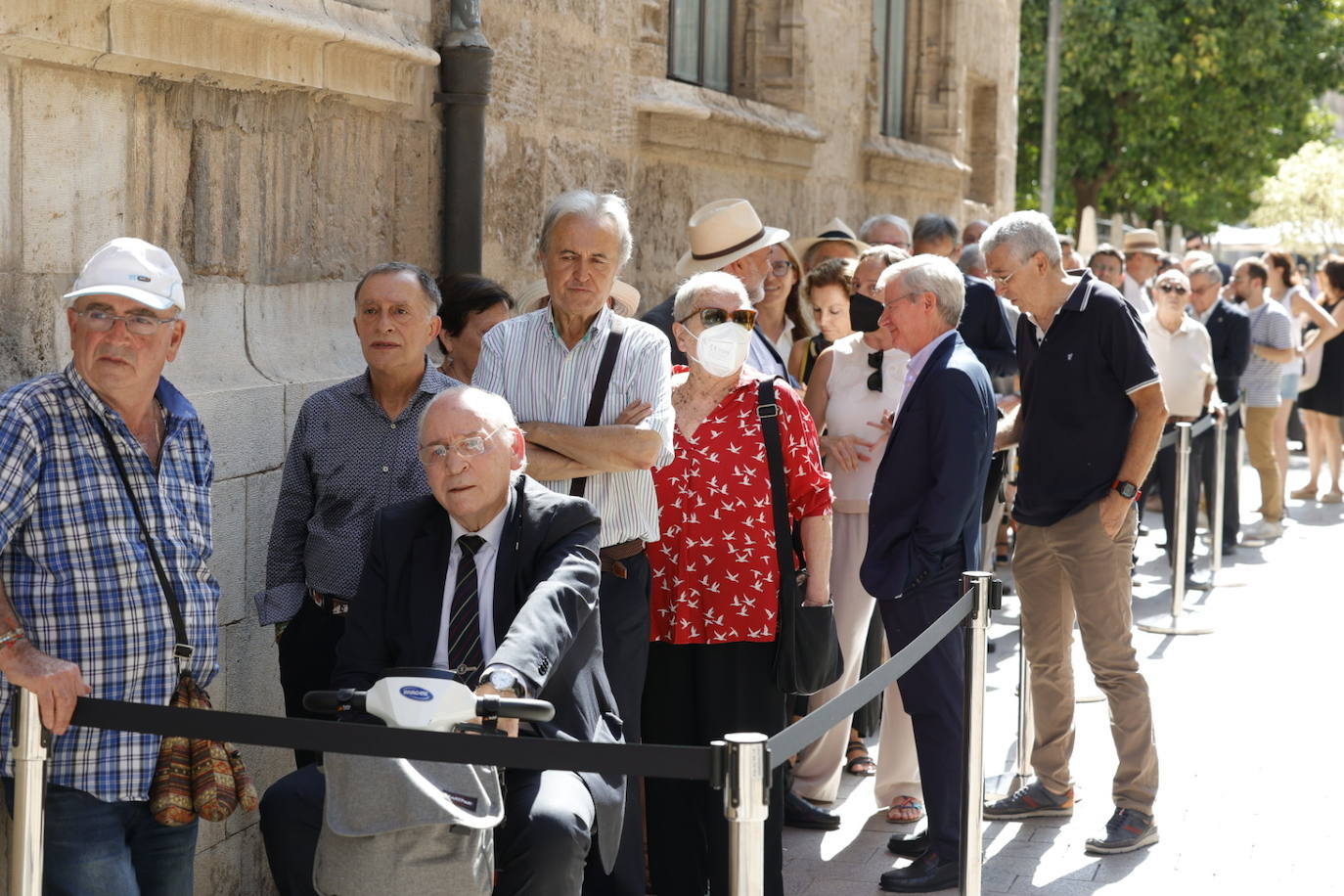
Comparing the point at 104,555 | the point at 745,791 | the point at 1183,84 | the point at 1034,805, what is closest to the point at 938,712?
the point at 1034,805

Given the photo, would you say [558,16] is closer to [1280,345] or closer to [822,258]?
[822,258]

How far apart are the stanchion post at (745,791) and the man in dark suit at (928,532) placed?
7.26 feet

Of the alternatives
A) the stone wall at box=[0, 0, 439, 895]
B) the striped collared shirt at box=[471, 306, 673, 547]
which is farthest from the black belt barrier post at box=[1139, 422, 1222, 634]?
the striped collared shirt at box=[471, 306, 673, 547]

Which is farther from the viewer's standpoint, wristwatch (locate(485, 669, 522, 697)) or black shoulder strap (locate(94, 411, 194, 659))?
black shoulder strap (locate(94, 411, 194, 659))

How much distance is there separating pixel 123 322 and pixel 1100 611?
3331 millimetres

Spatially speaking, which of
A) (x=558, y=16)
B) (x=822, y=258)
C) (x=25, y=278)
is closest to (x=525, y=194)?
(x=558, y=16)

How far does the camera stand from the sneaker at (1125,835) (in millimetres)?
5418

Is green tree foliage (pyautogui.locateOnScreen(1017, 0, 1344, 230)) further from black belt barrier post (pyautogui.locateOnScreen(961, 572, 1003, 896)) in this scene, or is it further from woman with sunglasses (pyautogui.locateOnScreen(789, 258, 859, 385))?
black belt barrier post (pyautogui.locateOnScreen(961, 572, 1003, 896))

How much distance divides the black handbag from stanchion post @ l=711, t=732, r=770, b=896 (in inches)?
68.5

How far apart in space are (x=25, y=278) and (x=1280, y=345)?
10.2 m

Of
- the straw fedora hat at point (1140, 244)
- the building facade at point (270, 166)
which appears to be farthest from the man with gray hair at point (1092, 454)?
the straw fedora hat at point (1140, 244)

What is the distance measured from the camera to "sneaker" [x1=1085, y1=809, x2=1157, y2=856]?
542 cm

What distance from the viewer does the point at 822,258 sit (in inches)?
311

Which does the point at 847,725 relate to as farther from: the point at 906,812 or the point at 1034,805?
the point at 1034,805
